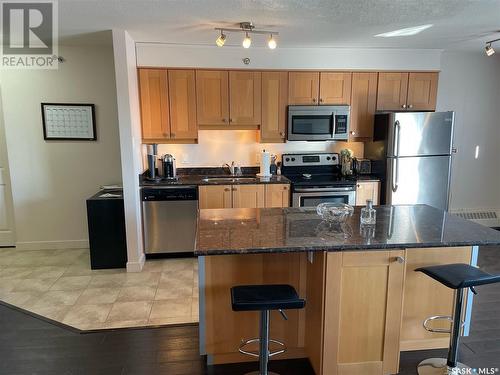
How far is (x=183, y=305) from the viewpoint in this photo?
3.00 m

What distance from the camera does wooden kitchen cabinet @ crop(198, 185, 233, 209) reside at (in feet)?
13.1

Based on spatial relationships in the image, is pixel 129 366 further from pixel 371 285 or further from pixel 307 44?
pixel 307 44

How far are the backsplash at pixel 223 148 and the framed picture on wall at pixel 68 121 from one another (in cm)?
88

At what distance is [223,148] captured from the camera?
457 centimetres

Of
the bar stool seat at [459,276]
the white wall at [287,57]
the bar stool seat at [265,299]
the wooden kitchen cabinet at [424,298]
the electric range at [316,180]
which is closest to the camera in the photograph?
the bar stool seat at [265,299]

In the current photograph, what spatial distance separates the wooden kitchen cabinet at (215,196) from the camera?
400 centimetres

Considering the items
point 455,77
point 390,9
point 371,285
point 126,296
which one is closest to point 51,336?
point 126,296

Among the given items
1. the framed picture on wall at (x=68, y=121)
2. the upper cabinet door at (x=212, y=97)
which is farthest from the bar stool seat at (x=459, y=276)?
the framed picture on wall at (x=68, y=121)

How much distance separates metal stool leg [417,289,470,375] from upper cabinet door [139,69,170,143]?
10.9 feet

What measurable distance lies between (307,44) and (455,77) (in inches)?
88.0

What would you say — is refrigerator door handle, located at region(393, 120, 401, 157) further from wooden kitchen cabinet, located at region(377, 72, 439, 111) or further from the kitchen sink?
the kitchen sink

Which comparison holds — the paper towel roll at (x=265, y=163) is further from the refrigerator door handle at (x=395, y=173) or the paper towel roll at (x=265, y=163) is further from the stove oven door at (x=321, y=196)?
the refrigerator door handle at (x=395, y=173)

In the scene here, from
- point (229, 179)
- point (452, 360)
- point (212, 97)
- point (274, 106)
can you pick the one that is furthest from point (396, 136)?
point (452, 360)

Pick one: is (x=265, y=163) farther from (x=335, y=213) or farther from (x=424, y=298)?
(x=424, y=298)
